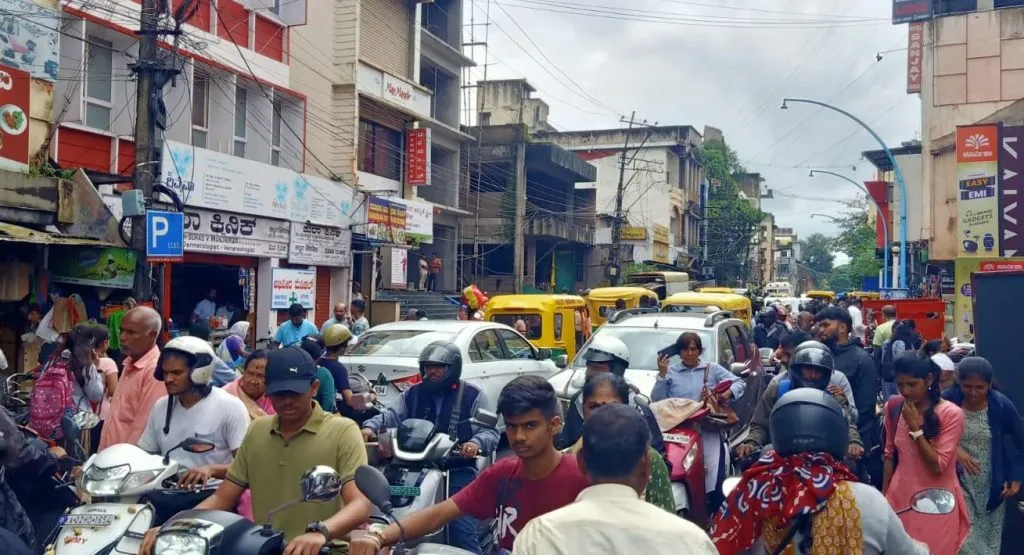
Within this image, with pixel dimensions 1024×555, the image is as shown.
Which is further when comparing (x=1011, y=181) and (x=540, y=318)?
(x=1011, y=181)

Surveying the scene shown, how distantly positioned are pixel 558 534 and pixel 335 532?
4.17ft

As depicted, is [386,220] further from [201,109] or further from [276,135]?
[201,109]

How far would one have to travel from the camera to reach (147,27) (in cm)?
1038

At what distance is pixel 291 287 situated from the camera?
60.6 feet

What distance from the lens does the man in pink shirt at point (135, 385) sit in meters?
4.63

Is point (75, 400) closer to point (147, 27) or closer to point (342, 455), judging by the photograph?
point (342, 455)

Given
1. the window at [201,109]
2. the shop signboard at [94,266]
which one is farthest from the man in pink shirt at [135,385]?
the window at [201,109]

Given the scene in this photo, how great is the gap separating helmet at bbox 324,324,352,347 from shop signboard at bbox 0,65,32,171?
6.59 m

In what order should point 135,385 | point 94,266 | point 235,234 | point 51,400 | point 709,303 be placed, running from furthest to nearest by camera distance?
point 709,303
point 235,234
point 94,266
point 51,400
point 135,385

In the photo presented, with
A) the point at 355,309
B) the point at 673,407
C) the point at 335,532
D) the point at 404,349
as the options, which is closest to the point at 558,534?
the point at 335,532

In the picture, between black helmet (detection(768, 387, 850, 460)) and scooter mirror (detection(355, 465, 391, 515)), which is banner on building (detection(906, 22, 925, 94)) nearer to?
black helmet (detection(768, 387, 850, 460))

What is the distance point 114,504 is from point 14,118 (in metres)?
9.94

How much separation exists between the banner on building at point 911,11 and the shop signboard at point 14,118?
31.1 metres

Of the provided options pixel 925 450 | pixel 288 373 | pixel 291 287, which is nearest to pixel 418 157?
pixel 291 287
